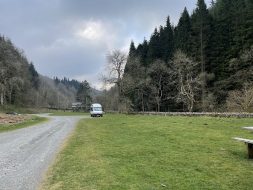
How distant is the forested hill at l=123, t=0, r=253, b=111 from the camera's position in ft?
209

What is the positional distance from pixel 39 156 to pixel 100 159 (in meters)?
3.30

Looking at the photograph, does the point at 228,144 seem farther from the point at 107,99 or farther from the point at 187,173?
the point at 107,99

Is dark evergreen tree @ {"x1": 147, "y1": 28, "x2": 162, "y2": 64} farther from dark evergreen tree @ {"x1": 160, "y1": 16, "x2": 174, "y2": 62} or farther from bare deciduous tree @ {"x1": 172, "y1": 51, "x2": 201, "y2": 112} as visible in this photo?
bare deciduous tree @ {"x1": 172, "y1": 51, "x2": 201, "y2": 112}

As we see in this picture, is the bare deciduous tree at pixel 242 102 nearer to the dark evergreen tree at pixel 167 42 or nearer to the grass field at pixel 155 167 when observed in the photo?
the grass field at pixel 155 167

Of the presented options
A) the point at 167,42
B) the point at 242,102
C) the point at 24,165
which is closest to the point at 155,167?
the point at 24,165

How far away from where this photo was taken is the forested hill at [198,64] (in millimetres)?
63594

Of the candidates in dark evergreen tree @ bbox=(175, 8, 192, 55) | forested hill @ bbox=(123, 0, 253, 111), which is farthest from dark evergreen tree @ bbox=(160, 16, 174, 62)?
dark evergreen tree @ bbox=(175, 8, 192, 55)

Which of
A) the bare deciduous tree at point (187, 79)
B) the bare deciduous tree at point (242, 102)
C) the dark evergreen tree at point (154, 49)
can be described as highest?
the dark evergreen tree at point (154, 49)

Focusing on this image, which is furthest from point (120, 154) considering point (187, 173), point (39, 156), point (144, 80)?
Result: point (144, 80)

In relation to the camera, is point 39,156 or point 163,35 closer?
point 39,156

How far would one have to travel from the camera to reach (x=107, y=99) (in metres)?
107

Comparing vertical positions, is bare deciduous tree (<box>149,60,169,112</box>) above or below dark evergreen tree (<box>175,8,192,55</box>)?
below

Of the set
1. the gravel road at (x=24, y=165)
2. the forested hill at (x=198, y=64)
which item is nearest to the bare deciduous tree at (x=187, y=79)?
the forested hill at (x=198, y=64)

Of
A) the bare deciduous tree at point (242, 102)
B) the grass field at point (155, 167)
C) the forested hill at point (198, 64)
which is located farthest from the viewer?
the forested hill at point (198, 64)
